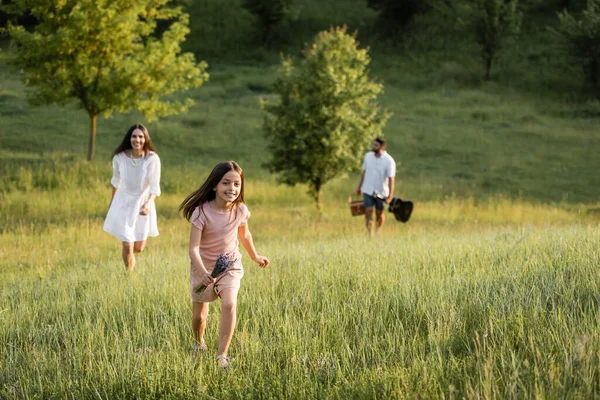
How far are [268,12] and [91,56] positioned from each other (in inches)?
1672

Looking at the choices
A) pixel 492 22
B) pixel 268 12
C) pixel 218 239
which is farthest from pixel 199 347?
pixel 268 12

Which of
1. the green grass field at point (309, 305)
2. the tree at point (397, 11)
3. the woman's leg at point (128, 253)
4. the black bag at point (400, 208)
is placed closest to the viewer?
the green grass field at point (309, 305)

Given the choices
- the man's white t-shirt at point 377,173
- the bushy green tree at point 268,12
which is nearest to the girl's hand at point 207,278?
the man's white t-shirt at point 377,173

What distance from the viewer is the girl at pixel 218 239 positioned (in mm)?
5398

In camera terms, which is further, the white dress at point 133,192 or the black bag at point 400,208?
the black bag at point 400,208

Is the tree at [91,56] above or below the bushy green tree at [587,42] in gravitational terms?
below

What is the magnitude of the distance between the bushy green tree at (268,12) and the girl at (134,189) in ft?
178

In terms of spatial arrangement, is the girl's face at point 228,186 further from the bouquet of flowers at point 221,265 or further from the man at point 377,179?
the man at point 377,179

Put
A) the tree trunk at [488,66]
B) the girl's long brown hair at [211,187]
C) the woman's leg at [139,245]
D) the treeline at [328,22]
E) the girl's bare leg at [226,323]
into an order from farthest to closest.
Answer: the treeline at [328,22]
the tree trunk at [488,66]
the woman's leg at [139,245]
the girl's long brown hair at [211,187]
the girl's bare leg at [226,323]

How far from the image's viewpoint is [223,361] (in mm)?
5098

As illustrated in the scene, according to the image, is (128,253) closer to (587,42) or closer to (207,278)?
(207,278)

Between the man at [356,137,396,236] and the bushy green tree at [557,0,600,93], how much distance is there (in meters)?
38.9

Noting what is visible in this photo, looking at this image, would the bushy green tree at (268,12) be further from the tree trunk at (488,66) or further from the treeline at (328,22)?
the tree trunk at (488,66)

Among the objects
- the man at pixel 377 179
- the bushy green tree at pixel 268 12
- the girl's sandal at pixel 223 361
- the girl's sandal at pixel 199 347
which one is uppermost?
the bushy green tree at pixel 268 12
